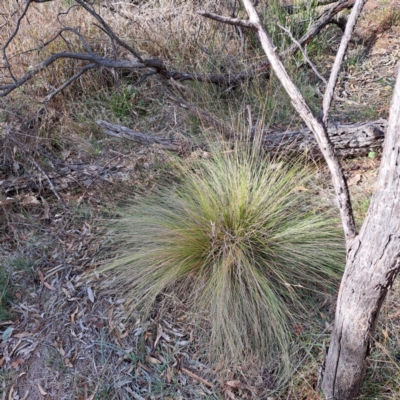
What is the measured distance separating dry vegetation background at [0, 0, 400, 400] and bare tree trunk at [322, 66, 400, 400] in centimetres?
20

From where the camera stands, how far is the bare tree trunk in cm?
123

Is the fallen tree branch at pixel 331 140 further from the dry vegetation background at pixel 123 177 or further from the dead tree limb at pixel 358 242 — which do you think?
the dead tree limb at pixel 358 242

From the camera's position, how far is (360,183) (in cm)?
289

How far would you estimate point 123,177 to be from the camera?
3172 mm

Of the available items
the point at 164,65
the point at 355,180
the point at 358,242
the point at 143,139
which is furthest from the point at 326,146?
the point at 164,65

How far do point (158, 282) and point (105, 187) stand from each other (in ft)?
3.69

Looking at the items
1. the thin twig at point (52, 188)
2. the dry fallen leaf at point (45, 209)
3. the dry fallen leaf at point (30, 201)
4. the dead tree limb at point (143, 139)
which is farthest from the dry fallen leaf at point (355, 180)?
the dry fallen leaf at point (30, 201)

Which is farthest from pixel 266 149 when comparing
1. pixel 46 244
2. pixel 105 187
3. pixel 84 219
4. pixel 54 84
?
pixel 54 84

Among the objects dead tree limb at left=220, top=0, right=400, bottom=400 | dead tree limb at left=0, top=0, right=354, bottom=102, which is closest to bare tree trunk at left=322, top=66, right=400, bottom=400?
dead tree limb at left=220, top=0, right=400, bottom=400

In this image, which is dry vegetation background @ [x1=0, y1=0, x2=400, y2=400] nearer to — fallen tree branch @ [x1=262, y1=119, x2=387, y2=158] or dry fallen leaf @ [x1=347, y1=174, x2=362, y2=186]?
dry fallen leaf @ [x1=347, y1=174, x2=362, y2=186]

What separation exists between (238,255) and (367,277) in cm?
91

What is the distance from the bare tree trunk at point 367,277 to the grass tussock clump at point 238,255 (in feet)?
1.18

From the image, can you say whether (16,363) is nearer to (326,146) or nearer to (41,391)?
(41,391)

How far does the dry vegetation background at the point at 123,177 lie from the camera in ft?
6.89
